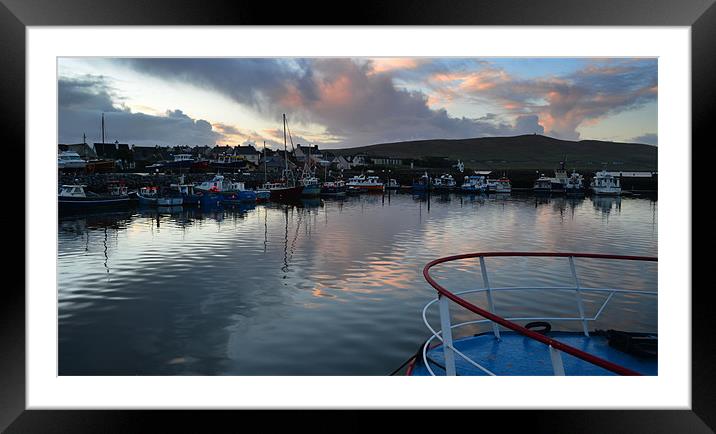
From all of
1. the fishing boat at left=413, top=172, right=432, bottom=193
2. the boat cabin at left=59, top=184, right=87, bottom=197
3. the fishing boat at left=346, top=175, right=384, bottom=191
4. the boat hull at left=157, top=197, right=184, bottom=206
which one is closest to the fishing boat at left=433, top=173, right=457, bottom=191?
the fishing boat at left=413, top=172, right=432, bottom=193

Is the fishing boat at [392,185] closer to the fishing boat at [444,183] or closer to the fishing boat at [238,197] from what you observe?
the fishing boat at [444,183]

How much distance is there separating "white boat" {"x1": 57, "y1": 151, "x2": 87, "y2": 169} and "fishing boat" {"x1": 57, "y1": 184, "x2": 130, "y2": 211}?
9123 millimetres

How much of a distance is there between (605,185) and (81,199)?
3837 cm

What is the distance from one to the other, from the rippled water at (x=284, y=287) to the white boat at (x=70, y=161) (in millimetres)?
13322

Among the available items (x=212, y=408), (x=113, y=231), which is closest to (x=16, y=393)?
(x=212, y=408)

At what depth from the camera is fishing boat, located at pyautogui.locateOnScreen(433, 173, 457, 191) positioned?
157ft

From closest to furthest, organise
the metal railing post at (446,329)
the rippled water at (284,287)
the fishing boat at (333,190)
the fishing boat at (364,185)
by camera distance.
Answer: the metal railing post at (446,329)
the rippled water at (284,287)
the fishing boat at (333,190)
the fishing boat at (364,185)

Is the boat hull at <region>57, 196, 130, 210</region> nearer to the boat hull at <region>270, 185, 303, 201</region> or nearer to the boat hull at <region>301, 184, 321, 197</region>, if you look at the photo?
the boat hull at <region>270, 185, 303, 201</region>

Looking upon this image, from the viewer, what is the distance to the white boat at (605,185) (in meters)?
39.8

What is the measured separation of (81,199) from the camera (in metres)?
22.6

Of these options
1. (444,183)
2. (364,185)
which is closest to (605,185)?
(444,183)

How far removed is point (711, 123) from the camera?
95.7 inches

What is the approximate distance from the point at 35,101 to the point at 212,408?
6.55 feet

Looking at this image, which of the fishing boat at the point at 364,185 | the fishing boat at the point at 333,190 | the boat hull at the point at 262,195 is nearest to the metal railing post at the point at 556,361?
the boat hull at the point at 262,195
